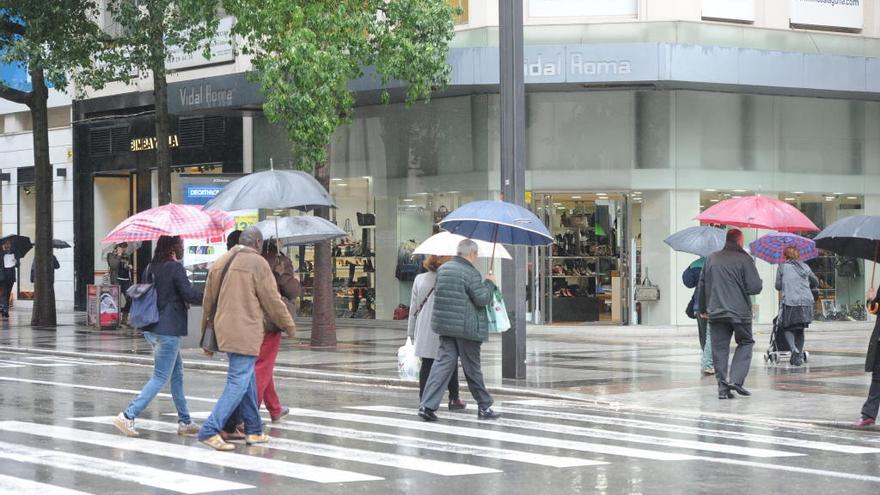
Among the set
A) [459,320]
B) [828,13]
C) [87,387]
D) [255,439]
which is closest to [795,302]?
[459,320]

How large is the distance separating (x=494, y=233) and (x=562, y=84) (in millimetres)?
13550

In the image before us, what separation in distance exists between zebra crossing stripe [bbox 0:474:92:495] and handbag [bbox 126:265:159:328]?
8.66 feet

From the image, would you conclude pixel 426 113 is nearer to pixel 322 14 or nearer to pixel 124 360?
pixel 322 14

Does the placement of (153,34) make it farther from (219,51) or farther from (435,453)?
(435,453)

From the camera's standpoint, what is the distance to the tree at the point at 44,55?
28.4m

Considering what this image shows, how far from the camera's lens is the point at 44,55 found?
92.7 feet

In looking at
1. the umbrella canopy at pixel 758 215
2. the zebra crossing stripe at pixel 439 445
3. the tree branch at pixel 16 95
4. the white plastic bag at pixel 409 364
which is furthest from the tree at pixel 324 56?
the zebra crossing stripe at pixel 439 445

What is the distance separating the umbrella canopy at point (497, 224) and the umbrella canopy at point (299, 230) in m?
2.27

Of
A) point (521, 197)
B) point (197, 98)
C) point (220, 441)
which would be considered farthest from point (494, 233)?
point (197, 98)

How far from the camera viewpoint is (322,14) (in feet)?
75.4

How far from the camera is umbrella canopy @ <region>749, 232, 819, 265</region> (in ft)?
66.4

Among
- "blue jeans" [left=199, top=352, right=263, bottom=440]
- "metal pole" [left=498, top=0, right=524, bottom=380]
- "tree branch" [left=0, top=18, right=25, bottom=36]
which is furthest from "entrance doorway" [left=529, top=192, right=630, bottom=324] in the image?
"blue jeans" [left=199, top=352, right=263, bottom=440]

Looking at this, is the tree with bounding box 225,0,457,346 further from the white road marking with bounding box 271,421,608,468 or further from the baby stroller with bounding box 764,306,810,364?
the white road marking with bounding box 271,421,608,468

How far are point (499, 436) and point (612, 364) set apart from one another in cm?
844
